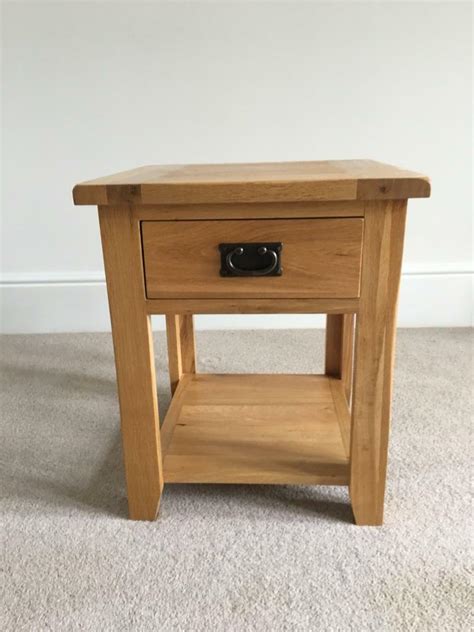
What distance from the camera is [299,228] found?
71 centimetres

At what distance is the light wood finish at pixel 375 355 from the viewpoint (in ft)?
2.29

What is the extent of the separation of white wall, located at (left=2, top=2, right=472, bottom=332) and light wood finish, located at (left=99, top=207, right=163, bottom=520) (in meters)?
0.95

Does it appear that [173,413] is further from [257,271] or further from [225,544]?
[257,271]

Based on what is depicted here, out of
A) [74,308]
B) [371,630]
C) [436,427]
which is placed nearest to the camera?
[371,630]

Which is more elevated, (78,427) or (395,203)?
(395,203)

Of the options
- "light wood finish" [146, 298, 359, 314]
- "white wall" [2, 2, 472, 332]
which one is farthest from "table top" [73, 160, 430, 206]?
"white wall" [2, 2, 472, 332]

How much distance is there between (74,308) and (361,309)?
1.23 meters

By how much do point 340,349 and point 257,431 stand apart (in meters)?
0.33

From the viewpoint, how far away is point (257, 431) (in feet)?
3.28

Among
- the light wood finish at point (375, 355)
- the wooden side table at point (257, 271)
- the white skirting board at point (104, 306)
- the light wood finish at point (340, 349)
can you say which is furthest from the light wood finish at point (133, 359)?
the white skirting board at point (104, 306)

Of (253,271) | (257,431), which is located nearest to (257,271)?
(253,271)

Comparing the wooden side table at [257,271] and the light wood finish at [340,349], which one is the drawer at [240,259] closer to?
the wooden side table at [257,271]

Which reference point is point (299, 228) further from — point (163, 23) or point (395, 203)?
point (163, 23)

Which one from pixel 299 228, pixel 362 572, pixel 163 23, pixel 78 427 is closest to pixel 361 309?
pixel 299 228
